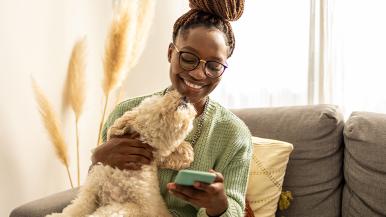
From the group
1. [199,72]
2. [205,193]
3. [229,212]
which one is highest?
[199,72]

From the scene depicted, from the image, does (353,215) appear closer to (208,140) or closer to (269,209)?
(269,209)

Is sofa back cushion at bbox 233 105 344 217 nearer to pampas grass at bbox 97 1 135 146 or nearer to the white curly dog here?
the white curly dog

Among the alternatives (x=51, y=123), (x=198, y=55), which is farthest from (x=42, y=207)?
(x=198, y=55)

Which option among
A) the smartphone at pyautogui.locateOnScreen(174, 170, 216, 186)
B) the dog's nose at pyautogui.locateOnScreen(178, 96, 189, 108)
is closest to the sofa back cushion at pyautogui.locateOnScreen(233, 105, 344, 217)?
the dog's nose at pyautogui.locateOnScreen(178, 96, 189, 108)

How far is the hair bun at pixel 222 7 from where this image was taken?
1353 mm

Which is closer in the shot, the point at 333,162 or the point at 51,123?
the point at 333,162

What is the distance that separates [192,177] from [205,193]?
115 mm

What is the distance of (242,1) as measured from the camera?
142cm

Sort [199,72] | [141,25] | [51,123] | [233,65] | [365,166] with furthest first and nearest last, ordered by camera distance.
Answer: [233,65], [141,25], [51,123], [365,166], [199,72]

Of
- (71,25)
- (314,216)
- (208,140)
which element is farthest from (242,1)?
(71,25)

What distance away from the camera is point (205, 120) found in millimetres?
1393

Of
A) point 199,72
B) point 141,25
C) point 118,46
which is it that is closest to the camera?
point 199,72

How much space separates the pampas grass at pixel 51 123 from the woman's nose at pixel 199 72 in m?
1.07

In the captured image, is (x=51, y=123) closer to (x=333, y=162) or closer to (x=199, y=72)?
(x=199, y=72)
